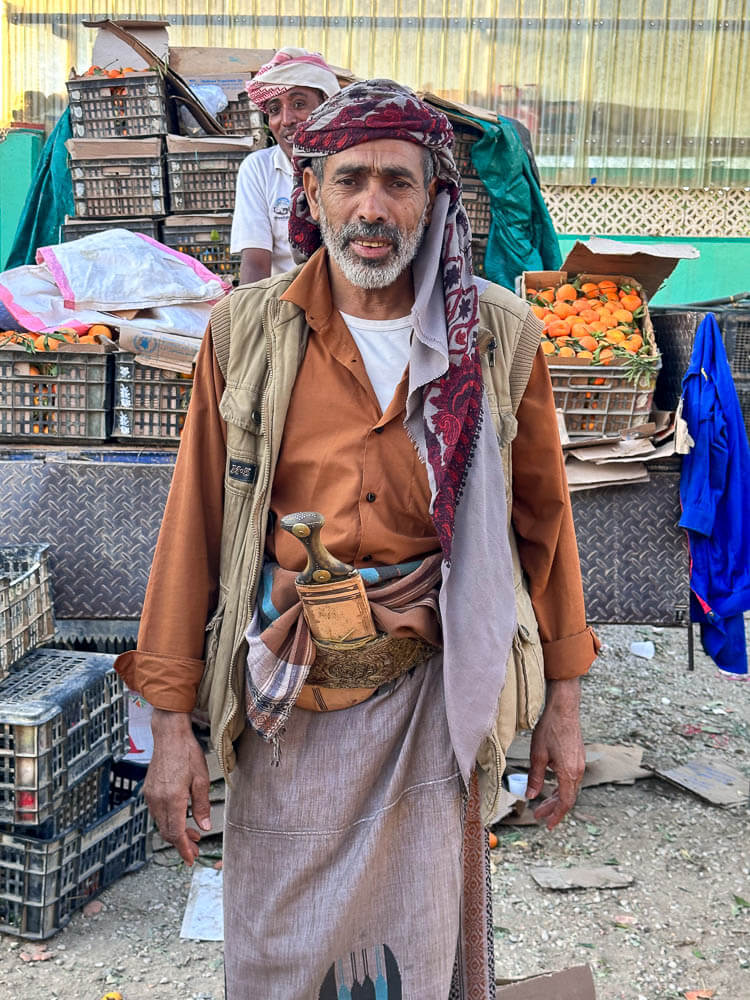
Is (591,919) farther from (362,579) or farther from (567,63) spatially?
(567,63)

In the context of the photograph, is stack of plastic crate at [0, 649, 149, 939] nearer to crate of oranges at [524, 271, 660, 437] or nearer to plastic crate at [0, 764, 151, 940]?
plastic crate at [0, 764, 151, 940]

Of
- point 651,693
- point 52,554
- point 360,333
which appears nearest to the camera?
point 360,333

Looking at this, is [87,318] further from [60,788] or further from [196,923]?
[196,923]

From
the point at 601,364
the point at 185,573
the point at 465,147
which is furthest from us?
the point at 465,147

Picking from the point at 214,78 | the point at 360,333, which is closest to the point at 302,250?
the point at 360,333

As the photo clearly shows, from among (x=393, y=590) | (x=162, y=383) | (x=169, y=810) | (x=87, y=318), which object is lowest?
(x=169, y=810)

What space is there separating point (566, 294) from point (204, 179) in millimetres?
2162

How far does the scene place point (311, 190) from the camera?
2.08 m

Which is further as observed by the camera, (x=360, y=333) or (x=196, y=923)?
(x=196, y=923)

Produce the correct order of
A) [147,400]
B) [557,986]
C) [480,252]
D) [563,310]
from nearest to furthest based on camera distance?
[557,986], [147,400], [563,310], [480,252]

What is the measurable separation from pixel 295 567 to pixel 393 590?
0.20 metres

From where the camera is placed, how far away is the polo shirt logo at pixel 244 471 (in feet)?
6.39

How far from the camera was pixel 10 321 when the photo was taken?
12.9ft

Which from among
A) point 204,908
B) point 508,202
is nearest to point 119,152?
point 508,202
